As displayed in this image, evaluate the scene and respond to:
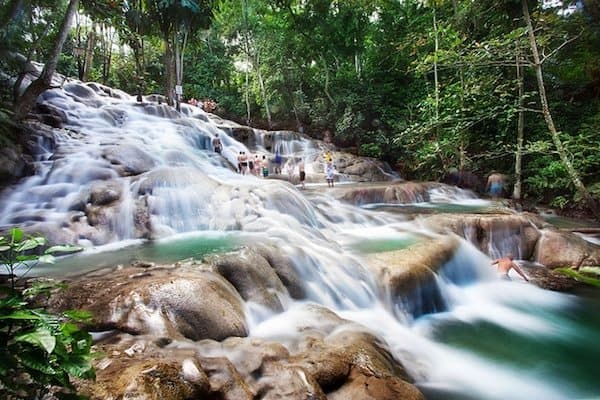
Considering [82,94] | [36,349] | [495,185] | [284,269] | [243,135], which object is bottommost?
[284,269]

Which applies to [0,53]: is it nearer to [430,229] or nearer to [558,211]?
[430,229]

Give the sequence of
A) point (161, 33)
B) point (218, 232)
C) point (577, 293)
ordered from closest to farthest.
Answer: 1. point (577, 293)
2. point (218, 232)
3. point (161, 33)

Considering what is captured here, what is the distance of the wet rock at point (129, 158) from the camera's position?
9398 mm

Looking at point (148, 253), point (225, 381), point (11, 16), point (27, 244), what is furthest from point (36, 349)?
point (11, 16)

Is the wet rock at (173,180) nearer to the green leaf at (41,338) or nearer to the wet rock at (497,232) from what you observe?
the wet rock at (497,232)

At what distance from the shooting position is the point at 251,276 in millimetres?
4395

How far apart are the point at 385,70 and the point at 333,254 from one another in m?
16.6

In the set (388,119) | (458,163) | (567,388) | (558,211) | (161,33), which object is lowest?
(567,388)

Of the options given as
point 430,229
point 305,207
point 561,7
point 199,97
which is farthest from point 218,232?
point 199,97

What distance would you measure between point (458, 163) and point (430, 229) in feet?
24.8

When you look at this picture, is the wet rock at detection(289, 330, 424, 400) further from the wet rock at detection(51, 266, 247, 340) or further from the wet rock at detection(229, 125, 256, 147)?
the wet rock at detection(229, 125, 256, 147)

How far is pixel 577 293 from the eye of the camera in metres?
6.12

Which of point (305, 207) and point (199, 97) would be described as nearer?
point (305, 207)

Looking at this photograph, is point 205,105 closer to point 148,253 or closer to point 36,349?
point 148,253
